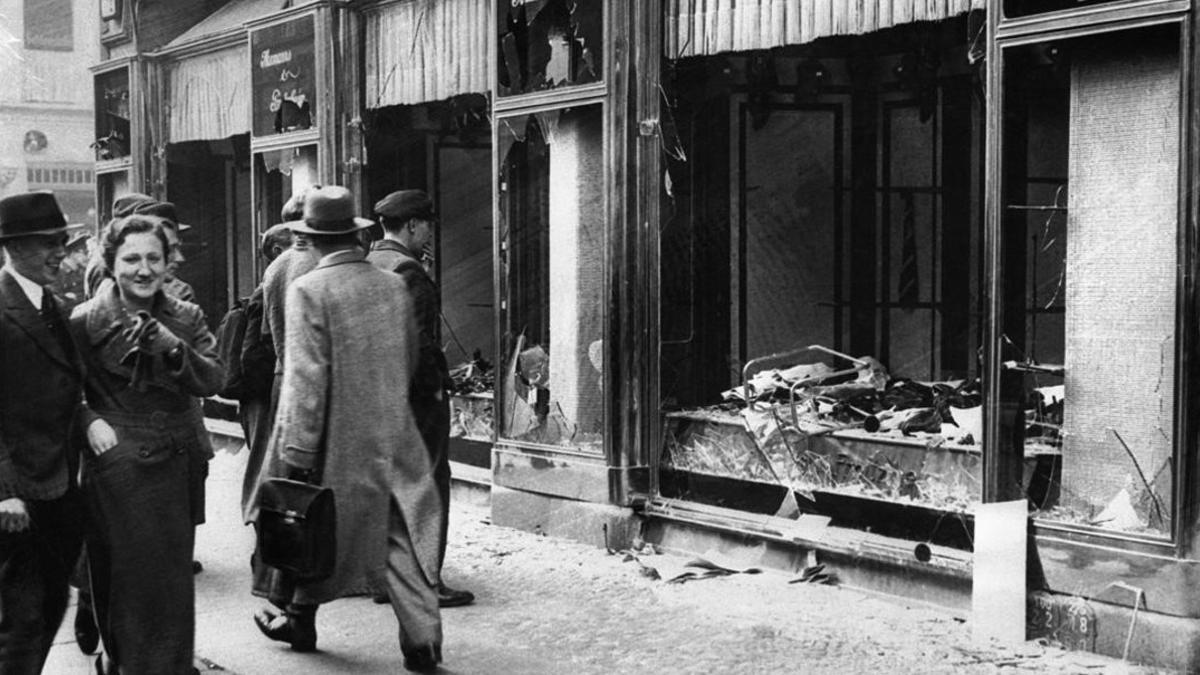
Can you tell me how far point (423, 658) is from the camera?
234 inches

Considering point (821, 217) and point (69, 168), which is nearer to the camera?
point (821, 217)

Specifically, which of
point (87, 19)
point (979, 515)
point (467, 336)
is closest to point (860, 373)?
point (979, 515)

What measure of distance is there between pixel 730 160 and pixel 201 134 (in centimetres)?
660

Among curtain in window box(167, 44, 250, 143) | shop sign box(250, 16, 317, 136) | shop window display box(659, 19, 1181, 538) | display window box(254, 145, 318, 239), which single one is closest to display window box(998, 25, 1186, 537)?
shop window display box(659, 19, 1181, 538)

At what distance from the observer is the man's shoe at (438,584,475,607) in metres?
7.18

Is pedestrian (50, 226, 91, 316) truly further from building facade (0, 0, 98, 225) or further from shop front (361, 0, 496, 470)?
building facade (0, 0, 98, 225)

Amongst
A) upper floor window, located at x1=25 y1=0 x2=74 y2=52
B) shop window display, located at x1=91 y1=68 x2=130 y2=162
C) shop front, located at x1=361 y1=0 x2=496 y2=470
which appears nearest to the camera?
shop front, located at x1=361 y1=0 x2=496 y2=470

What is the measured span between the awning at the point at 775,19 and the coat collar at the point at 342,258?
9.15ft

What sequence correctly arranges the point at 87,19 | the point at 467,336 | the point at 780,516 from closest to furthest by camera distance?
Answer: the point at 780,516
the point at 467,336
the point at 87,19

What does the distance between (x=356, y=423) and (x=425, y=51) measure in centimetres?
551

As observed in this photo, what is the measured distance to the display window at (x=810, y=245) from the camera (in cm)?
862

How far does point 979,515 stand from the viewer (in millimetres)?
6477

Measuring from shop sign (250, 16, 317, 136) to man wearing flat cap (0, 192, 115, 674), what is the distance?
22.7 feet

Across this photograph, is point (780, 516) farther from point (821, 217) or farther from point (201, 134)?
point (201, 134)
